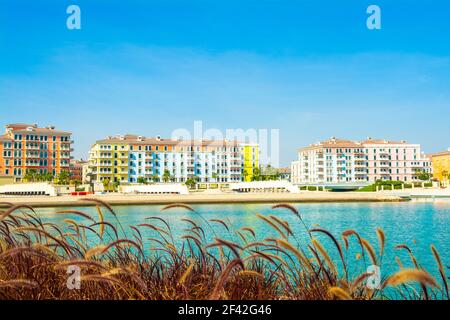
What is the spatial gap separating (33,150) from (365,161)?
80.1 meters

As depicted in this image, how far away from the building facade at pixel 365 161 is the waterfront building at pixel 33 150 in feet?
203

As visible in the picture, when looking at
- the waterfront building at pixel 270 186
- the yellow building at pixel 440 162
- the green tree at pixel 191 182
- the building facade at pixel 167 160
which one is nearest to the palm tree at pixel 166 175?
the building facade at pixel 167 160

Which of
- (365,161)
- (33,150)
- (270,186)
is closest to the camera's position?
(270,186)

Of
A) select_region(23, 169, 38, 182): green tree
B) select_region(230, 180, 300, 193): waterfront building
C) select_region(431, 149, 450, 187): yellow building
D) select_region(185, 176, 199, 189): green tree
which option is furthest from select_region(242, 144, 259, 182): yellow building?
select_region(23, 169, 38, 182): green tree

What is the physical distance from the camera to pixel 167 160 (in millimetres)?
107562

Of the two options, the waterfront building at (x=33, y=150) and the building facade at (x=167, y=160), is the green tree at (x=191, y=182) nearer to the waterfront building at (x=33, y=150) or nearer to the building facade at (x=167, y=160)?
the building facade at (x=167, y=160)

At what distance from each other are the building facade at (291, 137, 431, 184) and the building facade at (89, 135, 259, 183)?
725 inches

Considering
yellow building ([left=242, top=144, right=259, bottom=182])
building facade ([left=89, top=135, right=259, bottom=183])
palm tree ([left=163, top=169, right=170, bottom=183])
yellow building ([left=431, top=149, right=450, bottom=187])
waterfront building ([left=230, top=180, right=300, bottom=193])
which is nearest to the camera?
waterfront building ([left=230, top=180, right=300, bottom=193])

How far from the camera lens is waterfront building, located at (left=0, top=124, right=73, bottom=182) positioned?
309 ft

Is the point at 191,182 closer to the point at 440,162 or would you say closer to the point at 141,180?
the point at 141,180

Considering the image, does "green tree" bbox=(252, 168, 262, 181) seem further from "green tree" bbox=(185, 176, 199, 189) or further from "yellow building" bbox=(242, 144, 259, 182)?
"green tree" bbox=(185, 176, 199, 189)

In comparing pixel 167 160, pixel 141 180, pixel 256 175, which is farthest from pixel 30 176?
pixel 256 175
